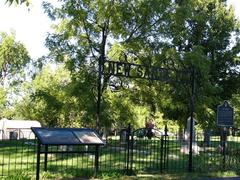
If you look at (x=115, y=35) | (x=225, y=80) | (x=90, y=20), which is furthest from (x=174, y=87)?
(x=225, y=80)

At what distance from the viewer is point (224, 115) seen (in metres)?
13.7

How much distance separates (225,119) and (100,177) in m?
4.91

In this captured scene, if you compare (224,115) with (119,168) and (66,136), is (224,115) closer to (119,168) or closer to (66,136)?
(119,168)

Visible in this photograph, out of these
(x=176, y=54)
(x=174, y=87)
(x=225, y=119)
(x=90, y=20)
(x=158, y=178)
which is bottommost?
(x=158, y=178)

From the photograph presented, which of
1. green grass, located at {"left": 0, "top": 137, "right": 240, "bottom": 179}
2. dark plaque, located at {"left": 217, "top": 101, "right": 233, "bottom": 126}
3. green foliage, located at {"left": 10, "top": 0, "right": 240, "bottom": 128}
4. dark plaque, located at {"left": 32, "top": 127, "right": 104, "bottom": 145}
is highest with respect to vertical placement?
green foliage, located at {"left": 10, "top": 0, "right": 240, "bottom": 128}

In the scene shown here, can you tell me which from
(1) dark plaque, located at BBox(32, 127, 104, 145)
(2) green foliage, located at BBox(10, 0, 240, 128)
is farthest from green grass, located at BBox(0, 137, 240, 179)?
(2) green foliage, located at BBox(10, 0, 240, 128)

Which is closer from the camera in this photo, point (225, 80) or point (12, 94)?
point (225, 80)

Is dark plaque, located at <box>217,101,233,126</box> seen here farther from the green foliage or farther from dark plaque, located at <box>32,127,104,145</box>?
dark plaque, located at <box>32,127,104,145</box>

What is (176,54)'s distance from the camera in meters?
19.0

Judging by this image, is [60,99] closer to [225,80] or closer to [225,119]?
[225,119]

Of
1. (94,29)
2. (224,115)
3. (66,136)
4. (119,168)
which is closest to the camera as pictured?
(66,136)

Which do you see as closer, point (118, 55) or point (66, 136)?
point (66, 136)

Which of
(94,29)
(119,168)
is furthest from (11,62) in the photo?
(119,168)

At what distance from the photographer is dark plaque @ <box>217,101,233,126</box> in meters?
13.6
